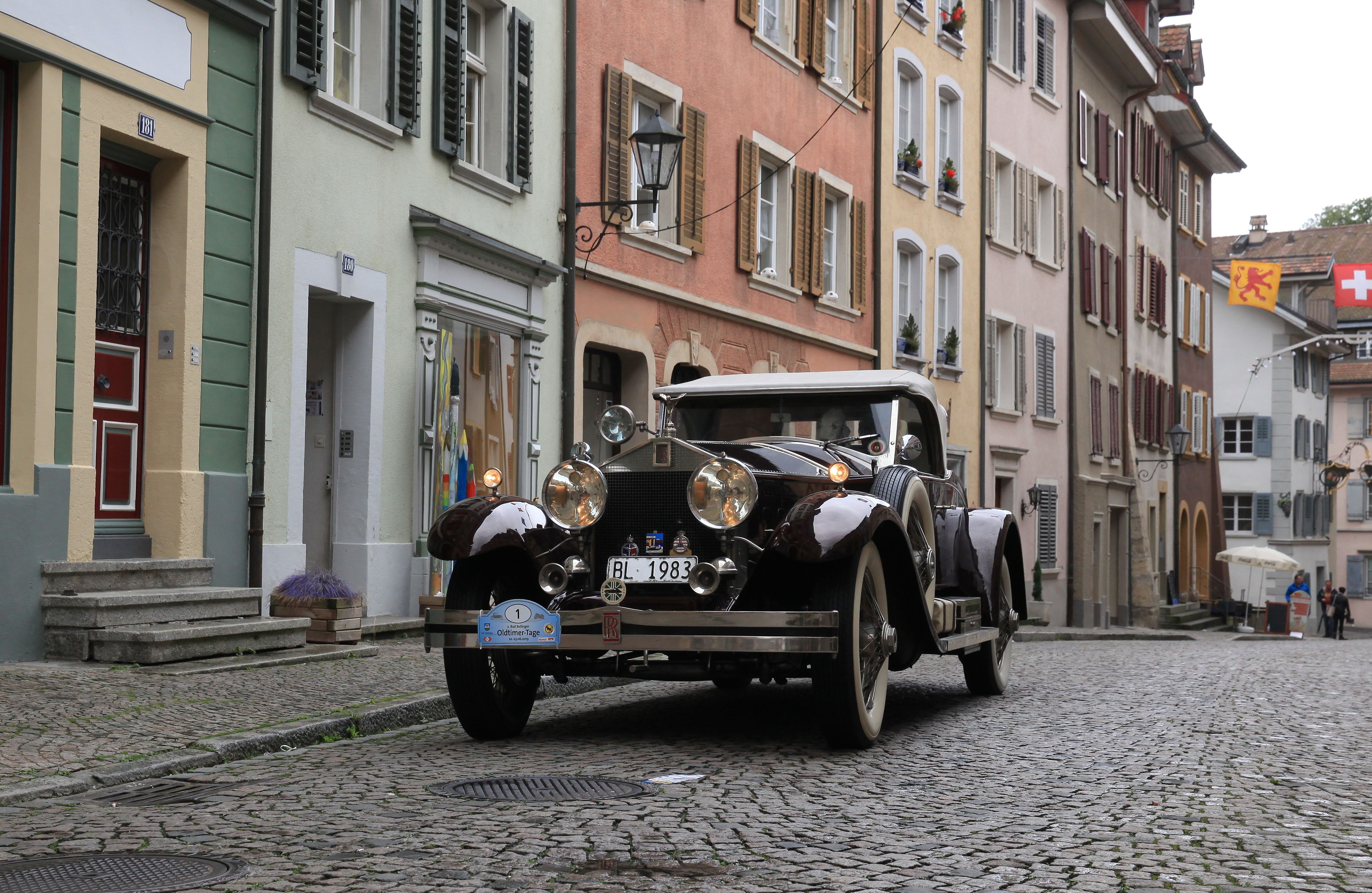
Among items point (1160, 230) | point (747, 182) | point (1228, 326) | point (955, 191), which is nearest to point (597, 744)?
point (747, 182)

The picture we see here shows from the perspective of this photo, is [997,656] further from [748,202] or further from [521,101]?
[748,202]

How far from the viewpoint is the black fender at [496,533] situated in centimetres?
786

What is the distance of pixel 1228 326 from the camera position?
54.5m

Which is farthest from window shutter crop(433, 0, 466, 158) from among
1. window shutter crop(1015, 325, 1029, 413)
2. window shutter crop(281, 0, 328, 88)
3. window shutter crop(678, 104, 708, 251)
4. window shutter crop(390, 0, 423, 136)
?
window shutter crop(1015, 325, 1029, 413)

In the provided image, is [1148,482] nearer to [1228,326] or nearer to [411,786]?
[1228,326]

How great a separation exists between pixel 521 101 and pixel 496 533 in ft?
29.0

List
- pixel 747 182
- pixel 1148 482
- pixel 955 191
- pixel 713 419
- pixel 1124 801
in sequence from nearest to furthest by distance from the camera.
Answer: pixel 1124 801 → pixel 713 419 → pixel 747 182 → pixel 955 191 → pixel 1148 482

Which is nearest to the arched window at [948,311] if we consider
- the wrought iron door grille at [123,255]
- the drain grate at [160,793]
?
the wrought iron door grille at [123,255]

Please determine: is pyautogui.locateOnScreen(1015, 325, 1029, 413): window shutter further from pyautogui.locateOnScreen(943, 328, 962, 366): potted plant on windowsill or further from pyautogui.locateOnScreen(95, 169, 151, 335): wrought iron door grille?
pyautogui.locateOnScreen(95, 169, 151, 335): wrought iron door grille

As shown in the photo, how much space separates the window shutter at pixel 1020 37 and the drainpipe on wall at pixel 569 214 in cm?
1622

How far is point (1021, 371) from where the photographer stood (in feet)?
A: 101

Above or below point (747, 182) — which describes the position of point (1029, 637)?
below

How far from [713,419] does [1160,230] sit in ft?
111

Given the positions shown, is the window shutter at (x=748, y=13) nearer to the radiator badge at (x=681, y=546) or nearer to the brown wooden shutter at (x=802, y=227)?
the brown wooden shutter at (x=802, y=227)
